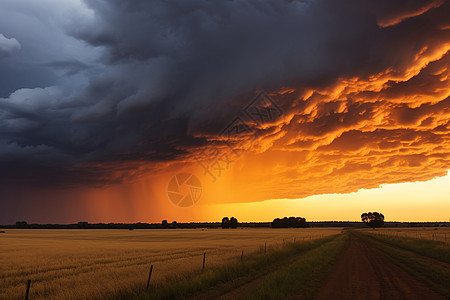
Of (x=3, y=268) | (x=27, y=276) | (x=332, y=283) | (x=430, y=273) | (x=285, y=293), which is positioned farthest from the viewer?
(x=3, y=268)

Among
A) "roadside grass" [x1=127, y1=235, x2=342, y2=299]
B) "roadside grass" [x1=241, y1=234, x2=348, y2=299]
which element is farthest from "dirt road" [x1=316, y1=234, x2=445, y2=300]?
"roadside grass" [x1=127, y1=235, x2=342, y2=299]

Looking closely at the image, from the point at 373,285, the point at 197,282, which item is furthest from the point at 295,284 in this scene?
the point at 197,282

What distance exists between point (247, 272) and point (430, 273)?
11.5 meters

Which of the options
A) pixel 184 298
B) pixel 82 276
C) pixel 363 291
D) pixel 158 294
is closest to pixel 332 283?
pixel 363 291

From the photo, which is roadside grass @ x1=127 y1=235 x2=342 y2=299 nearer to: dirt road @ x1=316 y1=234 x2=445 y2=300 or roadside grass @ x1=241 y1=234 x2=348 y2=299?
roadside grass @ x1=241 y1=234 x2=348 y2=299

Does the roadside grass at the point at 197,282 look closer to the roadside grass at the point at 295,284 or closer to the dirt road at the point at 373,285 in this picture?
the roadside grass at the point at 295,284

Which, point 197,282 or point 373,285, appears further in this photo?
point 197,282

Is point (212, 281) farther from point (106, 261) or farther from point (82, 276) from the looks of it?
point (106, 261)

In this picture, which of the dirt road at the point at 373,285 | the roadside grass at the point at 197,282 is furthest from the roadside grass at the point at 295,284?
the roadside grass at the point at 197,282

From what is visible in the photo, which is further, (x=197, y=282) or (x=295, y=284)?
(x=197, y=282)

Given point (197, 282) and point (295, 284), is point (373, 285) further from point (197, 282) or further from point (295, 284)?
point (197, 282)

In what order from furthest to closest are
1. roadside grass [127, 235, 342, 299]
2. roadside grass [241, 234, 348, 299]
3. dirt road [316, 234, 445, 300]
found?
roadside grass [127, 235, 342, 299] < dirt road [316, 234, 445, 300] < roadside grass [241, 234, 348, 299]

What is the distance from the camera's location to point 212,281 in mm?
18391

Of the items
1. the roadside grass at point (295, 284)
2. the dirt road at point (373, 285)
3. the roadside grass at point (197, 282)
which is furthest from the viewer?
the roadside grass at point (197, 282)
